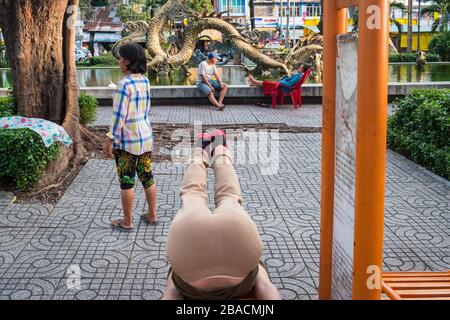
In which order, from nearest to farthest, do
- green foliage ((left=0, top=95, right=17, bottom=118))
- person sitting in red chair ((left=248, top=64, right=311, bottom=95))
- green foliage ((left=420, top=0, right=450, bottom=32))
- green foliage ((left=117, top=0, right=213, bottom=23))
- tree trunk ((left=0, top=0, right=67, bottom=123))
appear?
tree trunk ((left=0, top=0, right=67, bottom=123)) → green foliage ((left=0, top=95, right=17, bottom=118)) → person sitting in red chair ((left=248, top=64, right=311, bottom=95)) → green foliage ((left=420, top=0, right=450, bottom=32)) → green foliage ((left=117, top=0, right=213, bottom=23))

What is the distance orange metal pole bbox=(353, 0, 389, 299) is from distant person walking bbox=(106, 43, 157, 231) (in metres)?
2.88

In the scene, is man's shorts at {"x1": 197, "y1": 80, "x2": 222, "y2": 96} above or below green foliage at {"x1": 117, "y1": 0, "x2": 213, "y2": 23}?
below

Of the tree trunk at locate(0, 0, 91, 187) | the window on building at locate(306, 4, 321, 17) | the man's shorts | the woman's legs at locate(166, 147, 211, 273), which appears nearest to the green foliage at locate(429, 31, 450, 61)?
the man's shorts

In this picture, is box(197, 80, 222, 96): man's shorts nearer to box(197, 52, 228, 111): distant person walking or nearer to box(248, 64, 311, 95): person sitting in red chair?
box(197, 52, 228, 111): distant person walking

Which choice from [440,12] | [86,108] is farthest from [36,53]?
[440,12]

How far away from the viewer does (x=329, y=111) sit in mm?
2971

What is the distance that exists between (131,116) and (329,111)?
2.42 m

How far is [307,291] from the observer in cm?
409

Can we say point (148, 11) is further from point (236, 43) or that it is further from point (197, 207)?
point (197, 207)

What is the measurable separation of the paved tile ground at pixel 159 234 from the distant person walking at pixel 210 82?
5893 millimetres

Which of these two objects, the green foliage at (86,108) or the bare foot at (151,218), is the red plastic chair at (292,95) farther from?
the bare foot at (151,218)

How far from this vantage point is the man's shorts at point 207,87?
13477 millimetres

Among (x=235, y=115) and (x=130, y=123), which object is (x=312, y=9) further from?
(x=130, y=123)

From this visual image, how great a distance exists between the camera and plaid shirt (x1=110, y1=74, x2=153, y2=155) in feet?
16.0
